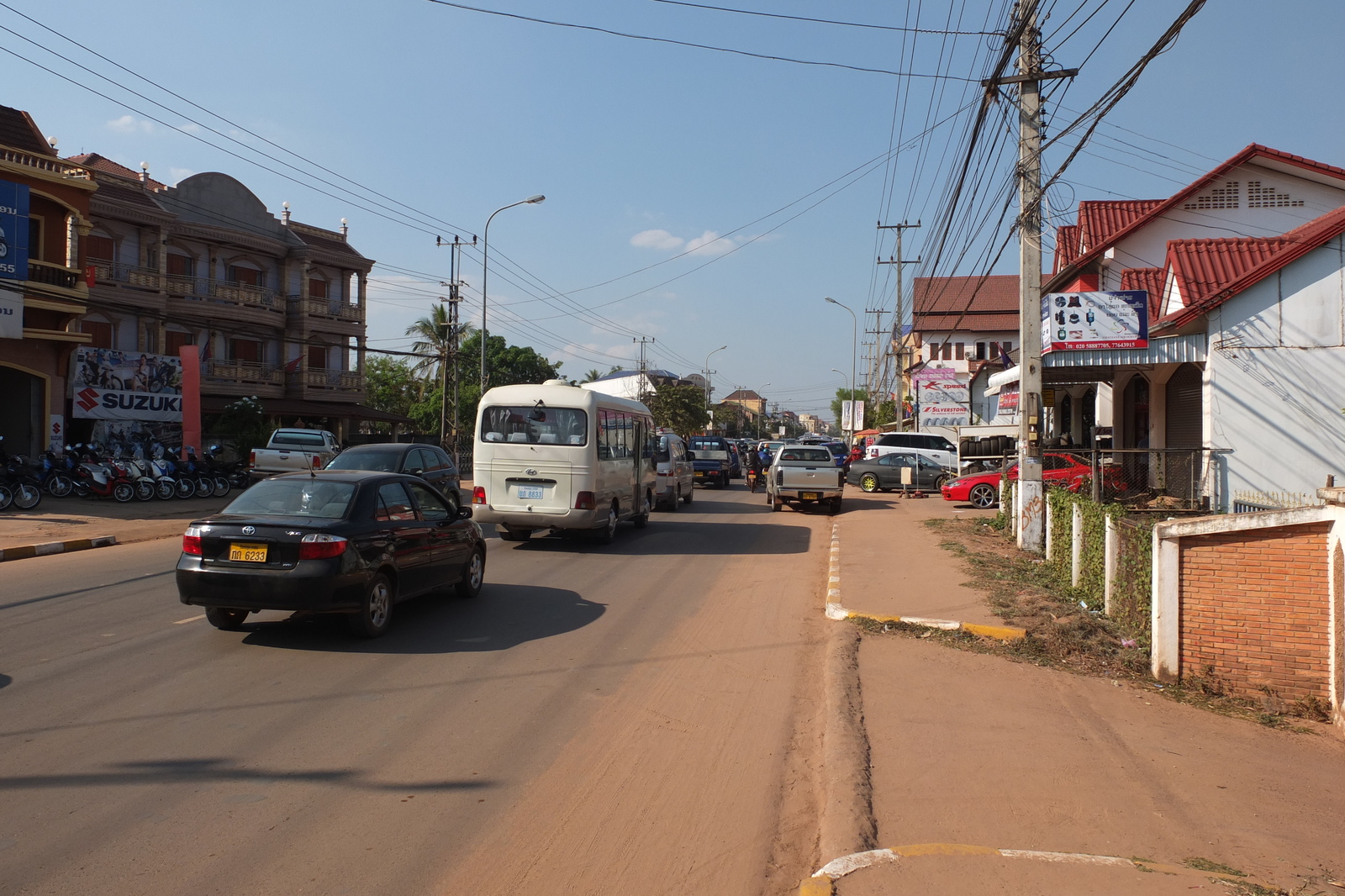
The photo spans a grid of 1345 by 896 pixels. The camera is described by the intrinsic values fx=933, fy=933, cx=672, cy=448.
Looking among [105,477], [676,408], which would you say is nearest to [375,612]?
[105,477]

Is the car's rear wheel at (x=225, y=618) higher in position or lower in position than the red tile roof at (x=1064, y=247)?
lower

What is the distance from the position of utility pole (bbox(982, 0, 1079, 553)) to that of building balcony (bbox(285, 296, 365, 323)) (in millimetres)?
32870

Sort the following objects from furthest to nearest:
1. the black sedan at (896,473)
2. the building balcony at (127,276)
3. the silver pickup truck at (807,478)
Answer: the building balcony at (127,276)
the black sedan at (896,473)
the silver pickup truck at (807,478)

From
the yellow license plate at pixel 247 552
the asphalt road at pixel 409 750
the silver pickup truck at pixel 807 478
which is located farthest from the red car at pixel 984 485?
the yellow license plate at pixel 247 552

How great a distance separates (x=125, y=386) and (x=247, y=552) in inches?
993

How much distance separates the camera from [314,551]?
768cm

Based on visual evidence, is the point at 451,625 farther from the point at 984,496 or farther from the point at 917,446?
the point at 917,446

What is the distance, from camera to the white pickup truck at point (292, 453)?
78.8 ft

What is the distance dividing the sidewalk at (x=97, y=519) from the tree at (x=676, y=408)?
45222 millimetres

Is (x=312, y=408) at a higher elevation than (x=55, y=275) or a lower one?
lower

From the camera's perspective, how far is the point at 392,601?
340 inches

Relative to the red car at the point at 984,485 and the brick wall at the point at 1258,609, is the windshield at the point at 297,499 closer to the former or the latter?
the brick wall at the point at 1258,609

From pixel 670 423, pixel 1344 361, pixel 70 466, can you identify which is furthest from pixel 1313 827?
pixel 670 423

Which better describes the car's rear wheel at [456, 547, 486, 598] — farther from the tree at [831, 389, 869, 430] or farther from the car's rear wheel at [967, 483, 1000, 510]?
the tree at [831, 389, 869, 430]
